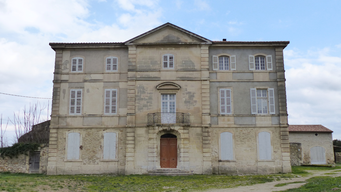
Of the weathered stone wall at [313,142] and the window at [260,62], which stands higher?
the window at [260,62]

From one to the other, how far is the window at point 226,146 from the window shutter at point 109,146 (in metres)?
7.37

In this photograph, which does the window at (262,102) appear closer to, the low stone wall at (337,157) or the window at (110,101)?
the window at (110,101)

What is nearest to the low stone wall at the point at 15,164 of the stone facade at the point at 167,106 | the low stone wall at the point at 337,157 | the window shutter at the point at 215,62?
the stone facade at the point at 167,106

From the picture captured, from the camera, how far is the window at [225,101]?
71.9 feet

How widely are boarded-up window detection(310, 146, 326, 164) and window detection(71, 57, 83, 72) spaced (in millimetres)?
23062

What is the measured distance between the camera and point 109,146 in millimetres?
21656

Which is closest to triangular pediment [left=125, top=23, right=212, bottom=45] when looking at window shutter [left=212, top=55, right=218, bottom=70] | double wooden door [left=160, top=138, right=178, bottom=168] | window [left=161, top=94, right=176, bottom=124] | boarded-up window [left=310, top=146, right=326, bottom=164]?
window shutter [left=212, top=55, right=218, bottom=70]

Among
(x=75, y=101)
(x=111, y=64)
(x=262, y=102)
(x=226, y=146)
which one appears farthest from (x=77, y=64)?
(x=262, y=102)

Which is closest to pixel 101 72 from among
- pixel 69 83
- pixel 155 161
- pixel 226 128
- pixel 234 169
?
pixel 69 83

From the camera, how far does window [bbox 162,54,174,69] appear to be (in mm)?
22375

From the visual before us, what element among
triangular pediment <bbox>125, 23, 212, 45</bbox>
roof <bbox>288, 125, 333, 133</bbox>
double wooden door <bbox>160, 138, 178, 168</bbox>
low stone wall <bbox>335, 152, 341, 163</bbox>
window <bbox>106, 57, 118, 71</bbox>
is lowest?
low stone wall <bbox>335, 152, 341, 163</bbox>

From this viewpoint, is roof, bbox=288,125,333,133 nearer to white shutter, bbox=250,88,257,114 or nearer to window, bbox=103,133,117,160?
white shutter, bbox=250,88,257,114

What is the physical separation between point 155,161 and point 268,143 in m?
7.79

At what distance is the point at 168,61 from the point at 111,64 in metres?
4.14
